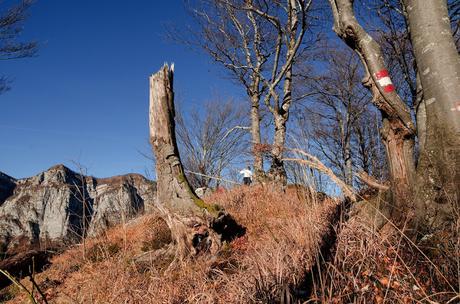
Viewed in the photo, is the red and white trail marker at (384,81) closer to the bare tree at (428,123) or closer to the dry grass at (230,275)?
the bare tree at (428,123)

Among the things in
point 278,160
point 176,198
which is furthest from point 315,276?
point 278,160

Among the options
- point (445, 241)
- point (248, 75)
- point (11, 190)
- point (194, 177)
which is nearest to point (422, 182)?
point (445, 241)

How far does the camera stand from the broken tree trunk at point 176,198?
4.05 meters

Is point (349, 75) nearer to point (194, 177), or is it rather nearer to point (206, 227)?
point (194, 177)

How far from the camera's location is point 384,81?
109 inches

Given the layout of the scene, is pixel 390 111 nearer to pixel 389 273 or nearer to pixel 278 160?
pixel 389 273

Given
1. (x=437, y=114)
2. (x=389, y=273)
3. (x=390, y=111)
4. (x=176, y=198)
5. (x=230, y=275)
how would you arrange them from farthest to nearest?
(x=176, y=198) → (x=390, y=111) → (x=230, y=275) → (x=437, y=114) → (x=389, y=273)

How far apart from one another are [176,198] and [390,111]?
9.07 ft

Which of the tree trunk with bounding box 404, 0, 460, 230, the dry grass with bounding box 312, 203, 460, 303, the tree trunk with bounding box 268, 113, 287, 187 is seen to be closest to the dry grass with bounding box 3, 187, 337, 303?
the dry grass with bounding box 312, 203, 460, 303

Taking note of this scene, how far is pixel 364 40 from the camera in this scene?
2895 mm

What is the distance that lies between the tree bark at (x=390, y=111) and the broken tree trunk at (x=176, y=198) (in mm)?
Answer: 2264

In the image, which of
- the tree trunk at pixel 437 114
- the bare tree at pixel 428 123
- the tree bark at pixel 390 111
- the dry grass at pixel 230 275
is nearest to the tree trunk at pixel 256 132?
the dry grass at pixel 230 275

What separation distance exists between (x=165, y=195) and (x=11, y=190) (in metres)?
20.6

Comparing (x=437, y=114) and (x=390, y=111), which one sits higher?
(x=390, y=111)
